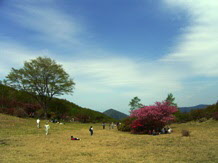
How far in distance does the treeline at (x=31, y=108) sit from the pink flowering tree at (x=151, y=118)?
73.7 ft

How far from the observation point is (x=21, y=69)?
40.2 m

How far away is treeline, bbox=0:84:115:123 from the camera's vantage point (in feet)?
125

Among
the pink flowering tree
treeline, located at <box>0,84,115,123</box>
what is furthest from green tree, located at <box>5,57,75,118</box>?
the pink flowering tree

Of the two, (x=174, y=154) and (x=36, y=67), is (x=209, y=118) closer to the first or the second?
(x=174, y=154)

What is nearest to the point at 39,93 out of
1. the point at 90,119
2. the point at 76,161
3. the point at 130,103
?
the point at 90,119

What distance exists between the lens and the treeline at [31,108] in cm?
3806

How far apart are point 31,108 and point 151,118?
2859 cm

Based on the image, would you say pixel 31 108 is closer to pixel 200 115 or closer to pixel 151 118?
pixel 151 118

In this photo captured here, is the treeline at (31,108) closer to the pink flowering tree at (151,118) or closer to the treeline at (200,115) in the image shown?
the treeline at (200,115)

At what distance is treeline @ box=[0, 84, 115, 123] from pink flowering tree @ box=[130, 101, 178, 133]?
73.7 feet

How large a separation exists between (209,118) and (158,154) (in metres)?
25.8

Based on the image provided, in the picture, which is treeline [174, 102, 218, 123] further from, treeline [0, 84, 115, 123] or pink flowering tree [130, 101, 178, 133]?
treeline [0, 84, 115, 123]

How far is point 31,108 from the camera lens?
42.5 metres

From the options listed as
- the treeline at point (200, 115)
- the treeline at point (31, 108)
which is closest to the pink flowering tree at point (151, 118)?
the treeline at point (200, 115)
